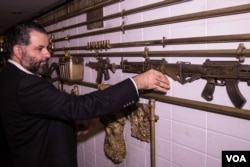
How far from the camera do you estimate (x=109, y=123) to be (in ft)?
5.52

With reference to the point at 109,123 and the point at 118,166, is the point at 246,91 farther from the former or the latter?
the point at 118,166

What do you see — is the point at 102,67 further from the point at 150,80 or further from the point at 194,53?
the point at 194,53

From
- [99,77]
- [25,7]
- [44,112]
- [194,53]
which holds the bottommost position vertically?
[44,112]

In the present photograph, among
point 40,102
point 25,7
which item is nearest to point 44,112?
point 40,102

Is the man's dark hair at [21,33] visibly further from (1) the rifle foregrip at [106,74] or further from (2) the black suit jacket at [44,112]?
(1) the rifle foregrip at [106,74]

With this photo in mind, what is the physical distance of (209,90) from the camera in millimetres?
1054

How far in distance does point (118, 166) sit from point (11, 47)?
3.39 ft

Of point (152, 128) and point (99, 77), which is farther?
point (99, 77)

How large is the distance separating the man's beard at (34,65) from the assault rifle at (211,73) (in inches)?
22.6

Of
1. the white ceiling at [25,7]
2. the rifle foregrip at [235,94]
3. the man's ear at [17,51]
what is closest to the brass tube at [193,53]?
the rifle foregrip at [235,94]

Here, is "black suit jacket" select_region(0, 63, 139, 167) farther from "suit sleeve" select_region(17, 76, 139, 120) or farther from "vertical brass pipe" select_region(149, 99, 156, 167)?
"vertical brass pipe" select_region(149, 99, 156, 167)

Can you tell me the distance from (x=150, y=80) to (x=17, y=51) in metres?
0.70

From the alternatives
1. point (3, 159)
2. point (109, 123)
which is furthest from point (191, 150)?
point (3, 159)

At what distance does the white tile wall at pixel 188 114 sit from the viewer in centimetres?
101
